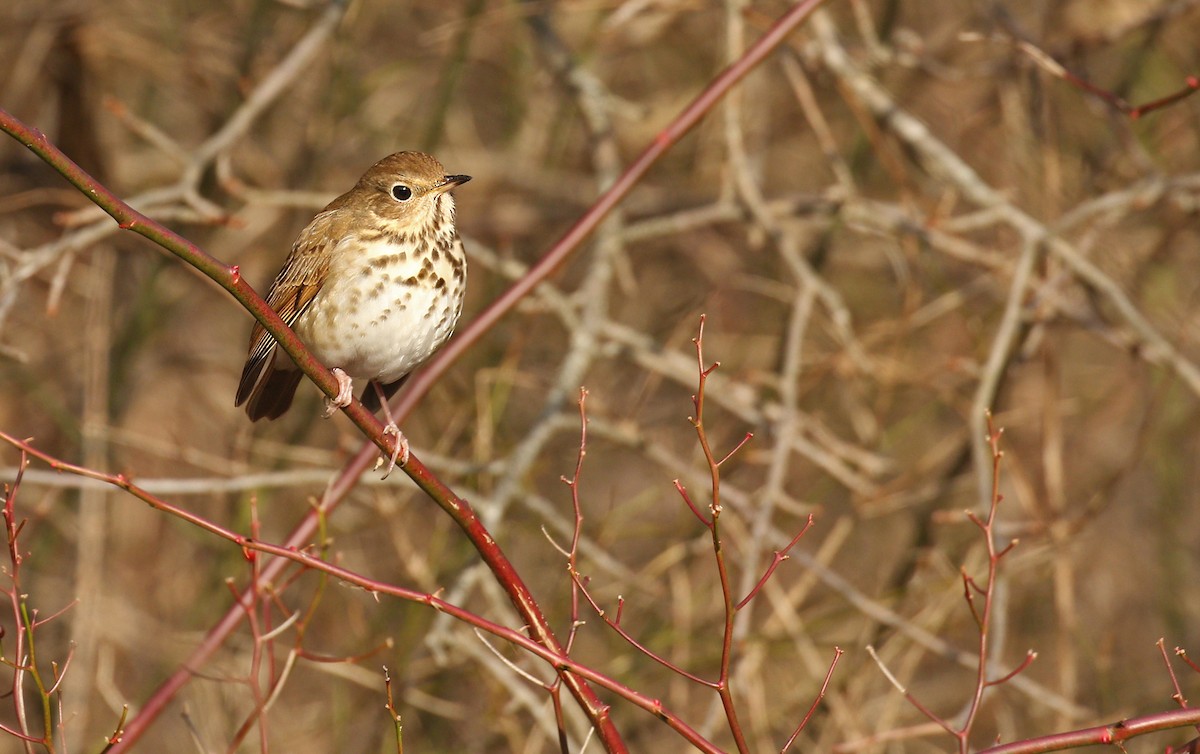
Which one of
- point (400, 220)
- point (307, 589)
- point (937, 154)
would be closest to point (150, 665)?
point (307, 589)

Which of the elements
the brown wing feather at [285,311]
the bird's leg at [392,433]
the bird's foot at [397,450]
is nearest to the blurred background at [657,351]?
the brown wing feather at [285,311]

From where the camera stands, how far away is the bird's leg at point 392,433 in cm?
295

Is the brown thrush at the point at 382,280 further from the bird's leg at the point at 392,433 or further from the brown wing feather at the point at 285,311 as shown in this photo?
the bird's leg at the point at 392,433

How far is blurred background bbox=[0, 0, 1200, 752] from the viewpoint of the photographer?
5.57m

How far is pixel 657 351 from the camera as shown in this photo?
5.75m

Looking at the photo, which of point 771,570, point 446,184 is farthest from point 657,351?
point 771,570

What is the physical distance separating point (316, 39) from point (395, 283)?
5.60 feet

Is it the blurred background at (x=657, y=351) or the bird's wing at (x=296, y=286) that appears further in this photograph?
the blurred background at (x=657, y=351)

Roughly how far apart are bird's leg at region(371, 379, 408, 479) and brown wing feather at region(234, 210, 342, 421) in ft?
0.95

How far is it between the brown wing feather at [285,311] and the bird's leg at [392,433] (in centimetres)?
29

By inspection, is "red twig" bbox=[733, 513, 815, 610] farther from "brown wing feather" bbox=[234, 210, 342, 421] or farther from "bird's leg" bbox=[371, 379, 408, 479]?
"brown wing feather" bbox=[234, 210, 342, 421]

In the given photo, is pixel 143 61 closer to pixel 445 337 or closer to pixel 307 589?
pixel 307 589

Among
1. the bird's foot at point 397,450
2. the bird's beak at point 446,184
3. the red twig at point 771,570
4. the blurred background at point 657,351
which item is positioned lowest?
the red twig at point 771,570

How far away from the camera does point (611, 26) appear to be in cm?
572
